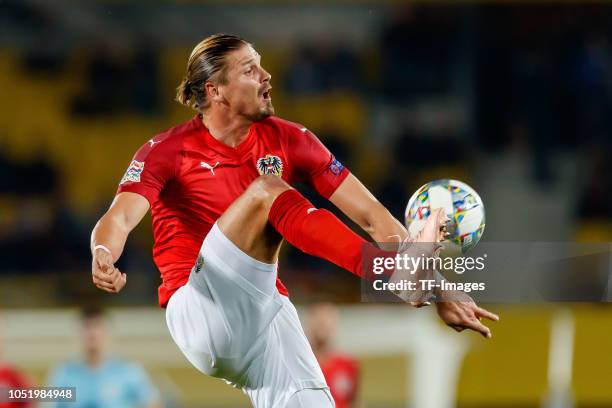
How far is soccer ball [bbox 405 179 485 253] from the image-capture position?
3.30 m

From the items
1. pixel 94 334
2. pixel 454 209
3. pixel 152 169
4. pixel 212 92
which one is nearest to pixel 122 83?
pixel 94 334

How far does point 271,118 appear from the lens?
380 cm

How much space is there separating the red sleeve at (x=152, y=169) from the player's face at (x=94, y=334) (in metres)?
2.52

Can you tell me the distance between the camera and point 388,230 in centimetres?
357

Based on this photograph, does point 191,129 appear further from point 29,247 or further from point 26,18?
point 26,18

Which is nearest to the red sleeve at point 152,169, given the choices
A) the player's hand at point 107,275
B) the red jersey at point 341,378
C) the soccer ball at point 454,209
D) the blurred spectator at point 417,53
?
the player's hand at point 107,275

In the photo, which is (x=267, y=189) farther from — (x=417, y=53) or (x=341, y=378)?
(x=417, y=53)

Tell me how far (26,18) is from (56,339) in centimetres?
361

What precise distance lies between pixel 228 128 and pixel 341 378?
9.80 ft

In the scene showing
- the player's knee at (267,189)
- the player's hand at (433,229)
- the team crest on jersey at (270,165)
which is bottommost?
the player's hand at (433,229)

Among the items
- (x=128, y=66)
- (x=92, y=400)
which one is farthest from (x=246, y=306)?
(x=128, y=66)

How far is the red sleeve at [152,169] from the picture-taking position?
138 inches

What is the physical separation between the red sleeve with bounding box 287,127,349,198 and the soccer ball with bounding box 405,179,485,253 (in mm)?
432

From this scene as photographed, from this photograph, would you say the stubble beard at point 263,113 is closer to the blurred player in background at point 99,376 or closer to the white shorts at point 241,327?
the white shorts at point 241,327
